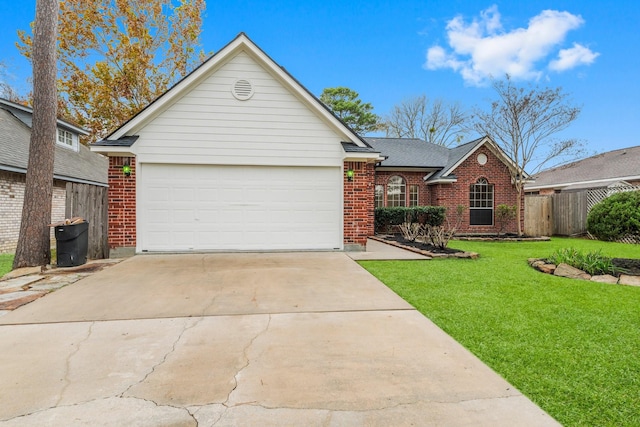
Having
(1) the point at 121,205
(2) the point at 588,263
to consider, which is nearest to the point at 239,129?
(1) the point at 121,205

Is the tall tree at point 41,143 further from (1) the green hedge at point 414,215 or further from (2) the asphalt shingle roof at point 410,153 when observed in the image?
(2) the asphalt shingle roof at point 410,153

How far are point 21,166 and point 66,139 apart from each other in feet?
21.4

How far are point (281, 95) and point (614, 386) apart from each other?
8.68 meters

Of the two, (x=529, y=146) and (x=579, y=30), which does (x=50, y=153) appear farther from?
(x=579, y=30)

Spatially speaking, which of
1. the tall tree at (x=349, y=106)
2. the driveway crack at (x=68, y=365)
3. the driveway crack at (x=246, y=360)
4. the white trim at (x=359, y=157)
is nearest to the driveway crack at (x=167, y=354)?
the driveway crack at (x=68, y=365)

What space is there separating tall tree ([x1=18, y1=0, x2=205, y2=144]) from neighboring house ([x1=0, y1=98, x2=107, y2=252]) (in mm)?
3438

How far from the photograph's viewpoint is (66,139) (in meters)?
16.6

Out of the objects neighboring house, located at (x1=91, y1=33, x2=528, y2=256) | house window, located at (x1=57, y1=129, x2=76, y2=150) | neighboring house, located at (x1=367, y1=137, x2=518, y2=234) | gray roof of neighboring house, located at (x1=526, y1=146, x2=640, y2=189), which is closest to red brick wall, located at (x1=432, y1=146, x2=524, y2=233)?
neighboring house, located at (x1=367, y1=137, x2=518, y2=234)

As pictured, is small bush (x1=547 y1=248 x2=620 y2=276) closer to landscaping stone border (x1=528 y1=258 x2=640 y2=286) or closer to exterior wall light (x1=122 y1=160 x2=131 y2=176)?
landscaping stone border (x1=528 y1=258 x2=640 y2=286)

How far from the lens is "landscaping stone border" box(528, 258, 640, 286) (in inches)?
235

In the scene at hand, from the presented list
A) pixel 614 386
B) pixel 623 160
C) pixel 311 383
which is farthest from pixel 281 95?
pixel 623 160

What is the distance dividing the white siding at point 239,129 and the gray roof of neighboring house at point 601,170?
51.4 ft

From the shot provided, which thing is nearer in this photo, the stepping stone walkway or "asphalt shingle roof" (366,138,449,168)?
the stepping stone walkway

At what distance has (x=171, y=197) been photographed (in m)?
8.83
